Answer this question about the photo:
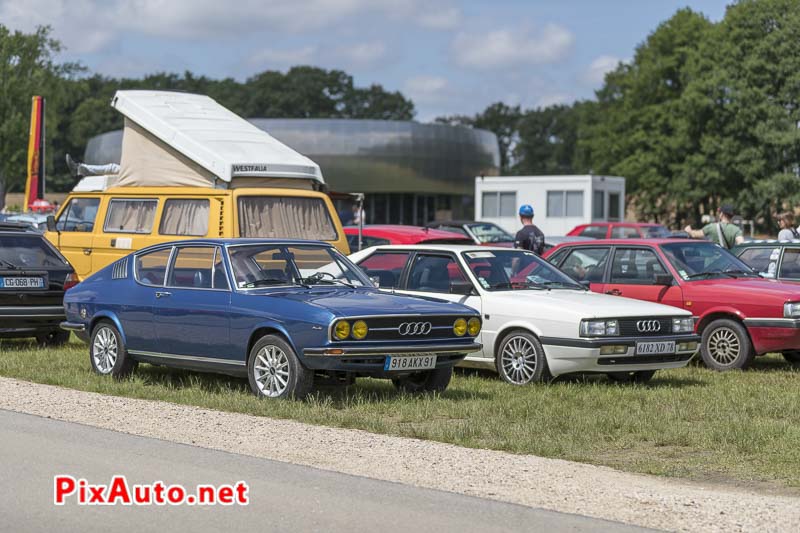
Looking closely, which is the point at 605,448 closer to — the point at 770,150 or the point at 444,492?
the point at 444,492

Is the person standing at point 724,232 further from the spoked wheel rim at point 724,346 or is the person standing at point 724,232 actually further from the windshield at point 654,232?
the windshield at point 654,232

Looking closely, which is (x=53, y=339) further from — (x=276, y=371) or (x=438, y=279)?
(x=276, y=371)

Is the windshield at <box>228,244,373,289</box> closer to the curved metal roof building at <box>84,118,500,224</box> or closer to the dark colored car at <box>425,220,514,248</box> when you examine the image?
the dark colored car at <box>425,220,514,248</box>

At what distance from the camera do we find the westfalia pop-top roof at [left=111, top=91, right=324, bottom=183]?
1584 cm

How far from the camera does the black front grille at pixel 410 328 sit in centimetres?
1026

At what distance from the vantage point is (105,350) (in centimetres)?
1232

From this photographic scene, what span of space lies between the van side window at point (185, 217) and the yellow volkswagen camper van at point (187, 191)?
1 centimetres

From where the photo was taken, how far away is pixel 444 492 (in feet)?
23.3

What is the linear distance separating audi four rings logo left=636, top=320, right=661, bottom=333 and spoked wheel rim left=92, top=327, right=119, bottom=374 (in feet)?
17.0

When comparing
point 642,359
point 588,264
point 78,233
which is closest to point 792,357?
point 588,264

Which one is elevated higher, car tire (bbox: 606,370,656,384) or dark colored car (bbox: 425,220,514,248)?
dark colored car (bbox: 425,220,514,248)

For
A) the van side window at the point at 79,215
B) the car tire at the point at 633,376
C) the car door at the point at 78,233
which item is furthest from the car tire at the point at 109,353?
the car tire at the point at 633,376

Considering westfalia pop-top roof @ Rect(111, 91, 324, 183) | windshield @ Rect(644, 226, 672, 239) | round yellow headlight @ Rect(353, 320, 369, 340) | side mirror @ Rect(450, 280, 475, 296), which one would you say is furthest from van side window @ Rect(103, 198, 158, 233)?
windshield @ Rect(644, 226, 672, 239)

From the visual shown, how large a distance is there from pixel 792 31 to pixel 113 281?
51101 mm
